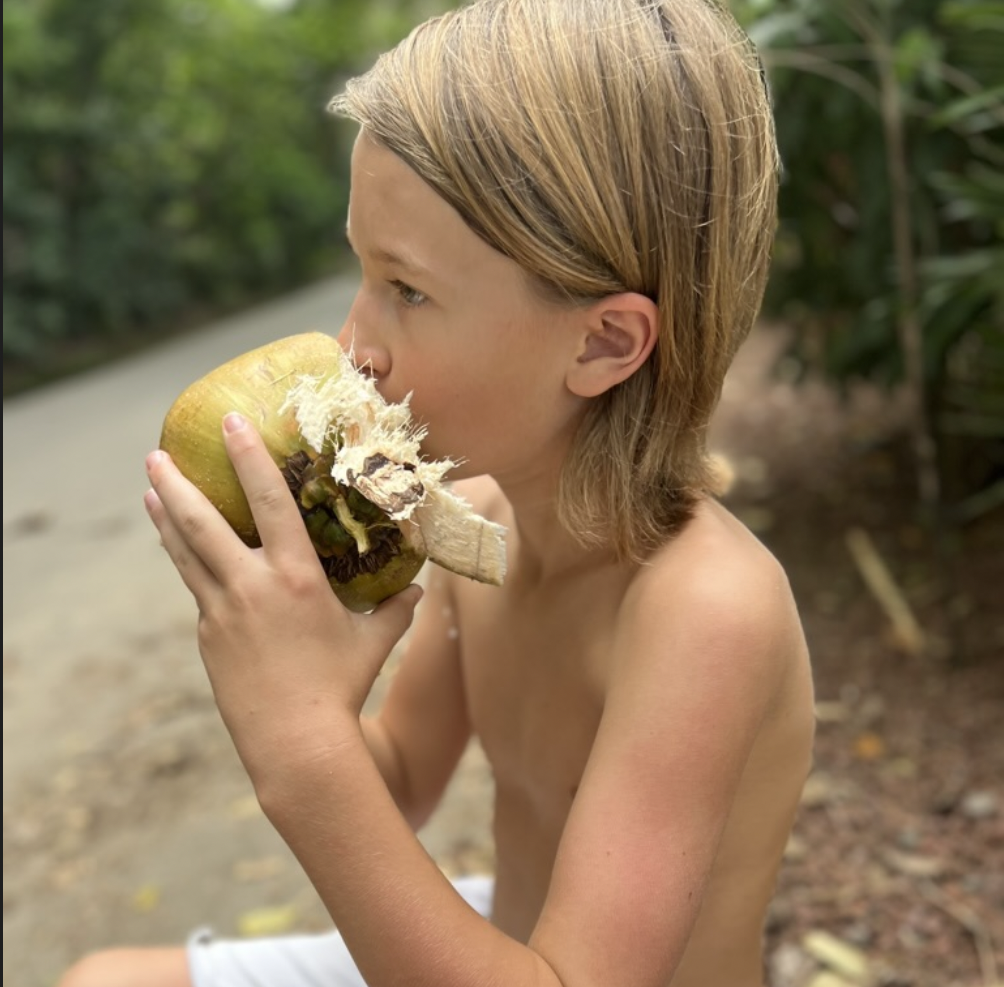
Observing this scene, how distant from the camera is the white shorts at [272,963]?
160 centimetres

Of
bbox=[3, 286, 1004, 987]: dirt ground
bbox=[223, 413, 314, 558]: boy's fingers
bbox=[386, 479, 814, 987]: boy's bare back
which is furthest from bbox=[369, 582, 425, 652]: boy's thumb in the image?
bbox=[3, 286, 1004, 987]: dirt ground

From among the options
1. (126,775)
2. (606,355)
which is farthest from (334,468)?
(126,775)

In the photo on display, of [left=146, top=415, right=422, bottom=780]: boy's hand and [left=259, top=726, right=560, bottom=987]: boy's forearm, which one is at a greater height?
[left=146, top=415, right=422, bottom=780]: boy's hand

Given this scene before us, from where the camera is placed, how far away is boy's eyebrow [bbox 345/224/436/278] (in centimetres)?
122

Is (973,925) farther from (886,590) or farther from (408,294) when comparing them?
(408,294)

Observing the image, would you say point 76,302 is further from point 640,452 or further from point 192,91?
point 640,452

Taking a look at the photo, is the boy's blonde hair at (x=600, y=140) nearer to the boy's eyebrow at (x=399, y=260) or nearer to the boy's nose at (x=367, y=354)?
the boy's eyebrow at (x=399, y=260)

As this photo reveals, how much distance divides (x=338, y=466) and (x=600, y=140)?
426mm

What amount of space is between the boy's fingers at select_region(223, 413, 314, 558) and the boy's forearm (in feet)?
0.67

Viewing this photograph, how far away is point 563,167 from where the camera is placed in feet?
3.90

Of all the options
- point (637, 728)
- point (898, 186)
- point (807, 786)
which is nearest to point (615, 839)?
point (637, 728)

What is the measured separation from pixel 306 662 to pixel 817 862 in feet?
6.13

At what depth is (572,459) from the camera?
138 centimetres

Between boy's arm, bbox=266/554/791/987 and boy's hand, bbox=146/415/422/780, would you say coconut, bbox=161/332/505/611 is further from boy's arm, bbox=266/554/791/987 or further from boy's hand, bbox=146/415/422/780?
boy's arm, bbox=266/554/791/987
